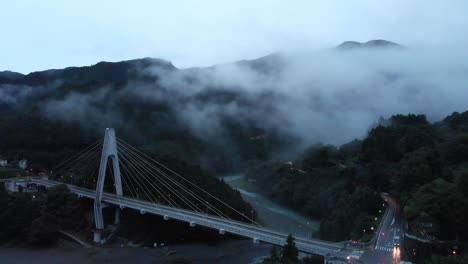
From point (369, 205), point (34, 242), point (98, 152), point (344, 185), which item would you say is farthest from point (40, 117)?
point (369, 205)

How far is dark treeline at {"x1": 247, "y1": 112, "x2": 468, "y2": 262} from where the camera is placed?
12656 millimetres

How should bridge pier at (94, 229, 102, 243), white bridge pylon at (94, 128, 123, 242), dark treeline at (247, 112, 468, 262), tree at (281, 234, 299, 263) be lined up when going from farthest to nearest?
white bridge pylon at (94, 128, 123, 242) < bridge pier at (94, 229, 102, 243) < dark treeline at (247, 112, 468, 262) < tree at (281, 234, 299, 263)

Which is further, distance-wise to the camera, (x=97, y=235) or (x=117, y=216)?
(x=117, y=216)

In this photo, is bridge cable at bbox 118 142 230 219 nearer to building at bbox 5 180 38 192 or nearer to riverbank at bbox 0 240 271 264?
riverbank at bbox 0 240 271 264

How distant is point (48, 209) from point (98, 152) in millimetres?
7533

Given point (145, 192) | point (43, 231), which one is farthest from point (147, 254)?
point (145, 192)

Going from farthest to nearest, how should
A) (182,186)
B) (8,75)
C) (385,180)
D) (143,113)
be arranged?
(8,75) → (143,113) → (182,186) → (385,180)

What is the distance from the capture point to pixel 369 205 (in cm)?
1627

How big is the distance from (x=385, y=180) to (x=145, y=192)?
10.5m

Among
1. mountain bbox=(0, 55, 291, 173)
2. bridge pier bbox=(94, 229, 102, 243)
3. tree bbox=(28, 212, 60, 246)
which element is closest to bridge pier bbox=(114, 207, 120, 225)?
bridge pier bbox=(94, 229, 102, 243)

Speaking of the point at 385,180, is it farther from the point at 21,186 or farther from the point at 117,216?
the point at 21,186

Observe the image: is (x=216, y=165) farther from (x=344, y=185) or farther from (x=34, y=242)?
(x=34, y=242)

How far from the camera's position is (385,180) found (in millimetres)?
18766

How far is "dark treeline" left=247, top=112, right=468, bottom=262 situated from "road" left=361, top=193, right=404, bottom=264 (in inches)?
16.1
